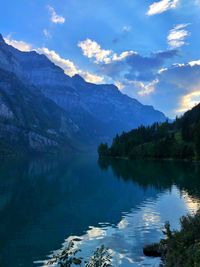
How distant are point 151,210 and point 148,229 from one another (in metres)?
19.5

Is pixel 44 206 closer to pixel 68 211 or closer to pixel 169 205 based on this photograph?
pixel 68 211

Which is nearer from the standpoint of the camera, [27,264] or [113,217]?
[27,264]

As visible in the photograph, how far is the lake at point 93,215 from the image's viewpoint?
5422 cm

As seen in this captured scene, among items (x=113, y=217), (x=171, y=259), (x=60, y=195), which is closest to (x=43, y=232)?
(x=113, y=217)

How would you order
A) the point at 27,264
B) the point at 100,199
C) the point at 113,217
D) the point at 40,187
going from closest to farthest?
the point at 27,264 → the point at 113,217 → the point at 100,199 → the point at 40,187

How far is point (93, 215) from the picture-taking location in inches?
3206

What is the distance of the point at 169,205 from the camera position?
297 feet

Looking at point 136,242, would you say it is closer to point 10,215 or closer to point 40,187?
point 10,215

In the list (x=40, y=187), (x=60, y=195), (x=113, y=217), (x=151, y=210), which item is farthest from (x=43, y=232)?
(x=40, y=187)

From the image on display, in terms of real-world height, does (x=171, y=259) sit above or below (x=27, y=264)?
above

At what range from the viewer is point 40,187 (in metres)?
139

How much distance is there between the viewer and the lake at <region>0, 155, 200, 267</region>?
54.2 m

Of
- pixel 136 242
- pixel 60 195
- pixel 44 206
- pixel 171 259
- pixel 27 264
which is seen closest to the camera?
pixel 171 259

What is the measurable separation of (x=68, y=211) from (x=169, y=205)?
2284 cm
